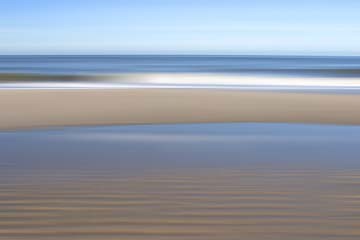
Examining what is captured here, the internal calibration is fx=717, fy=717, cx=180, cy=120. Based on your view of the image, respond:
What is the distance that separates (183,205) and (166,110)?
6321mm

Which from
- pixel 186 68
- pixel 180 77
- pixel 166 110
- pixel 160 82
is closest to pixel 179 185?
pixel 166 110

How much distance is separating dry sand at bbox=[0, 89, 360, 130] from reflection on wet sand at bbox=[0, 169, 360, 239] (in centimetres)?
354

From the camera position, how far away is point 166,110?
388 inches

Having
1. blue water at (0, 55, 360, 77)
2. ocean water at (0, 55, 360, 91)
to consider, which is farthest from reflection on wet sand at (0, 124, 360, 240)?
blue water at (0, 55, 360, 77)

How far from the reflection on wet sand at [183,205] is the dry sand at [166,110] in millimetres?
3535

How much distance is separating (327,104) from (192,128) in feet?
14.8

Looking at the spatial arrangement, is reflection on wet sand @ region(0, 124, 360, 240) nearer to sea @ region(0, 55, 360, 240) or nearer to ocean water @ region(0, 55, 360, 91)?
sea @ region(0, 55, 360, 240)

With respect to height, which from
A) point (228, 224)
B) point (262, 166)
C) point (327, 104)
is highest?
point (228, 224)

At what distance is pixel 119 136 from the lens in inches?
265

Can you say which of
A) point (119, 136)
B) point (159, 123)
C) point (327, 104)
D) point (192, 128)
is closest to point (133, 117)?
point (159, 123)

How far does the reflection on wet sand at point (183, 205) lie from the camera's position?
3.04 metres

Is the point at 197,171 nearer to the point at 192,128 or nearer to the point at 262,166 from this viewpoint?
the point at 262,166

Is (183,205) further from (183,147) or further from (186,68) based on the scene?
(186,68)

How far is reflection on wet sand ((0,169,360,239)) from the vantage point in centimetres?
304
